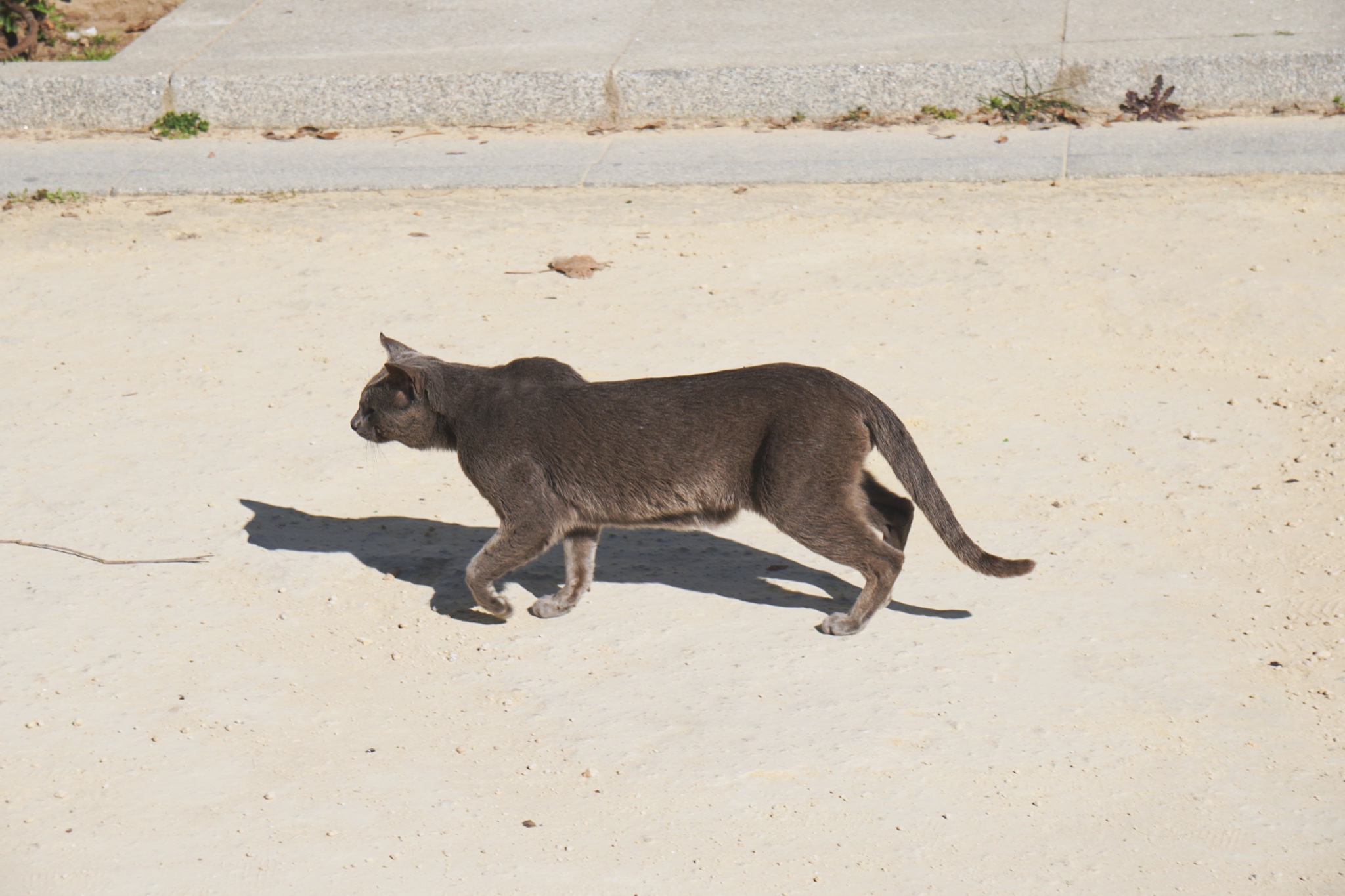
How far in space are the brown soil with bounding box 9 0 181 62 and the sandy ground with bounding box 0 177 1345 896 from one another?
343 cm

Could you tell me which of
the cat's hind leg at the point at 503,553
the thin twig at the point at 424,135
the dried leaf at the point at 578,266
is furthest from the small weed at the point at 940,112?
the cat's hind leg at the point at 503,553

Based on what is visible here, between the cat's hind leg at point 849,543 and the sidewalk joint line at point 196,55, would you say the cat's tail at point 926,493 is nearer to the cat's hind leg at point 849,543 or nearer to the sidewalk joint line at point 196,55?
the cat's hind leg at point 849,543

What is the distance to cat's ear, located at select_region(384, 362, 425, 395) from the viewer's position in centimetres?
472

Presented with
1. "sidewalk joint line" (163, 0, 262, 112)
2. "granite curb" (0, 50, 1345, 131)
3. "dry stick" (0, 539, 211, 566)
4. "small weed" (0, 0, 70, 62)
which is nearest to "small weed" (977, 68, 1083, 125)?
"granite curb" (0, 50, 1345, 131)

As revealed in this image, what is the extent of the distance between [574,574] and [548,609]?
0.15 m

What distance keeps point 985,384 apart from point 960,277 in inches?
44.7

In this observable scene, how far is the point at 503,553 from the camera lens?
15.1ft

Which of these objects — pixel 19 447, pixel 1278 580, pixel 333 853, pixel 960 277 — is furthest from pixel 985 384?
pixel 19 447

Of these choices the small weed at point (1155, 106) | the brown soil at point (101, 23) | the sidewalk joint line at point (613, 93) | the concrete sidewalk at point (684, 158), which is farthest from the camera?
the brown soil at point (101, 23)

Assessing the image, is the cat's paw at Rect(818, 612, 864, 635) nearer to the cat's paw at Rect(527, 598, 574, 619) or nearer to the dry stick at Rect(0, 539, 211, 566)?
the cat's paw at Rect(527, 598, 574, 619)

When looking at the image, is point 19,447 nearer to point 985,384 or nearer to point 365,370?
point 365,370

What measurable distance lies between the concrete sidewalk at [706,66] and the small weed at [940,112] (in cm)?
A: 6

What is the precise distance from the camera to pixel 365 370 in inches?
256

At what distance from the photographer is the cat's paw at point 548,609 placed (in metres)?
4.76
